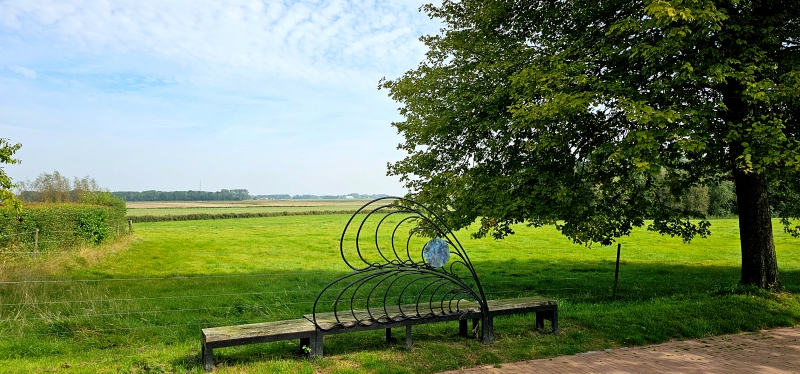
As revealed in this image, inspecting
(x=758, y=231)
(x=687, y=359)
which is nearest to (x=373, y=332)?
(x=687, y=359)

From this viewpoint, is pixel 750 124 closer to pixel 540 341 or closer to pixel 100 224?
pixel 540 341

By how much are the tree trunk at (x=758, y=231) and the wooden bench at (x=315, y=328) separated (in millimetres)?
5322

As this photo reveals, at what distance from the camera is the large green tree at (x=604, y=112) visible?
25.1 feet

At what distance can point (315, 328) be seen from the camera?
5.72m

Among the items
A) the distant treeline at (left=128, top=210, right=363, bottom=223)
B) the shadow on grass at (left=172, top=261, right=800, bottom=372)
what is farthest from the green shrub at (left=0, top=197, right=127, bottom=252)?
the distant treeline at (left=128, top=210, right=363, bottom=223)

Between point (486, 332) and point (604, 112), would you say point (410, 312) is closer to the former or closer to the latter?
point (486, 332)

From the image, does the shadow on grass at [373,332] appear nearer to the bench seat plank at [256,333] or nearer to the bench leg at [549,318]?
the bench leg at [549,318]

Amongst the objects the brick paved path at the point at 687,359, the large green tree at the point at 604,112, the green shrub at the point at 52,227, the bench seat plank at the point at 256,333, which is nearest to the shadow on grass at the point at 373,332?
the brick paved path at the point at 687,359

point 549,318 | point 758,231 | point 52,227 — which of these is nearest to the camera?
point 549,318

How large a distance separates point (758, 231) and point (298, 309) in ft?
30.8

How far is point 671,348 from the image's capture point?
6.73 meters

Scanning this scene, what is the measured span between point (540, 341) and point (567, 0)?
7.22 m

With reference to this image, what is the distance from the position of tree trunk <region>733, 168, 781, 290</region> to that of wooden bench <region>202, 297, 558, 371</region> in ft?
17.5

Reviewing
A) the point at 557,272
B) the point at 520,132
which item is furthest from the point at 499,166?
the point at 557,272
